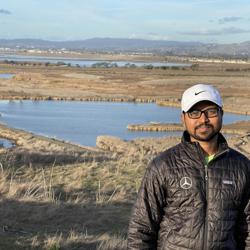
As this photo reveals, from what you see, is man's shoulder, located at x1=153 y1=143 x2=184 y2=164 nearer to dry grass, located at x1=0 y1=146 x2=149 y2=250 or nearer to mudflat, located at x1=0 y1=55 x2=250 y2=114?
dry grass, located at x1=0 y1=146 x2=149 y2=250

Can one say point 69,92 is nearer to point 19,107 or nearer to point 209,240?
point 19,107

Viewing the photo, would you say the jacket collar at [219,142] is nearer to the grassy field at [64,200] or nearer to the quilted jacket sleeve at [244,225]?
the quilted jacket sleeve at [244,225]

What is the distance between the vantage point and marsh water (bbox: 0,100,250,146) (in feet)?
98.6

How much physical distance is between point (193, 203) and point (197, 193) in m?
0.06

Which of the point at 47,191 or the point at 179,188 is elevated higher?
the point at 179,188

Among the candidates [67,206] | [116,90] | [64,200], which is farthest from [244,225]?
[116,90]

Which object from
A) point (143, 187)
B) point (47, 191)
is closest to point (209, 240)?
point (143, 187)

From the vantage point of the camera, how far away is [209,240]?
2941mm

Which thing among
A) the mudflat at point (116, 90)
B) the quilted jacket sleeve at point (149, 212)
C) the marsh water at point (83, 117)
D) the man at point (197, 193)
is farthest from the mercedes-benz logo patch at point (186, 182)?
the mudflat at point (116, 90)

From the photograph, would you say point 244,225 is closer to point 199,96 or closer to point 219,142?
point 219,142

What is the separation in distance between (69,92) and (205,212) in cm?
5104

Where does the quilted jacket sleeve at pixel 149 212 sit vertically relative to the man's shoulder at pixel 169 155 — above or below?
below

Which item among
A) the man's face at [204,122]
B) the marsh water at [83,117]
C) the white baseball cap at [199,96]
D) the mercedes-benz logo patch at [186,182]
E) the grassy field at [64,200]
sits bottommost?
the marsh water at [83,117]

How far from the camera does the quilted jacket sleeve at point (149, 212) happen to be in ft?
10.1
